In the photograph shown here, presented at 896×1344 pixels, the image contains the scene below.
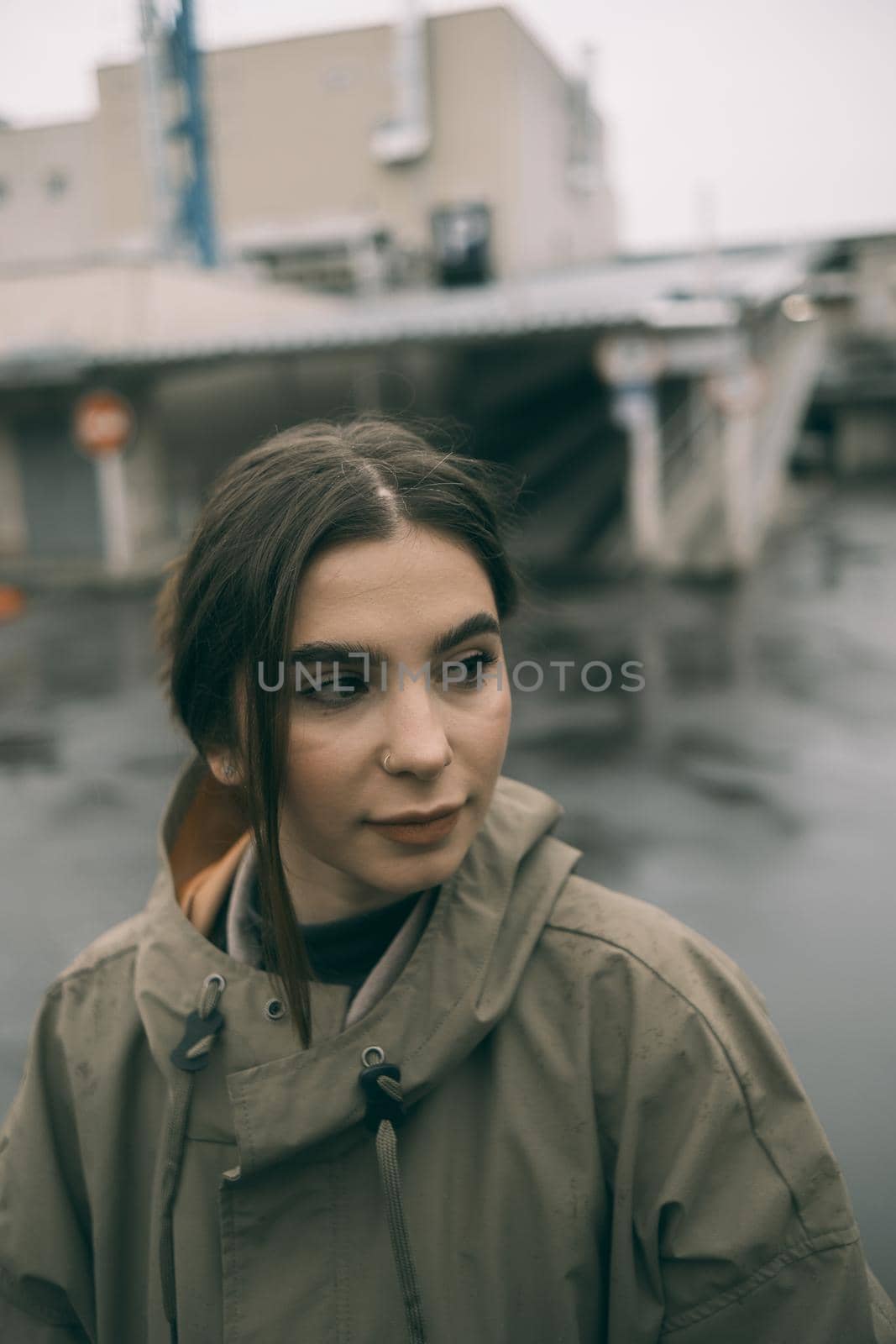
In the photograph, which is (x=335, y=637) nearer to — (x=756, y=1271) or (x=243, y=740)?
(x=243, y=740)

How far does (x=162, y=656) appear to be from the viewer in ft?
5.59

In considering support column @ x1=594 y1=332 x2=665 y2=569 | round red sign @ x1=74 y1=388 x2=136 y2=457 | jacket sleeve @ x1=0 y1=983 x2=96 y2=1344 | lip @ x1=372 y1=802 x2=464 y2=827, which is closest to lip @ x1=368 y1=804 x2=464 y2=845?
lip @ x1=372 y1=802 x2=464 y2=827

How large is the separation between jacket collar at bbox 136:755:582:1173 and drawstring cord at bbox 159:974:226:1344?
0.5 inches

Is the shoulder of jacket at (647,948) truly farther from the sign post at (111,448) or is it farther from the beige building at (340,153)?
the beige building at (340,153)

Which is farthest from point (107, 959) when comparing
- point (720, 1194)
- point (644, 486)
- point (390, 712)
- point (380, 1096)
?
point (644, 486)

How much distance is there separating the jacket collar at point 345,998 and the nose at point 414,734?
21 centimetres

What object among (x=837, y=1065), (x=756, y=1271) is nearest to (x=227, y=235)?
(x=837, y=1065)

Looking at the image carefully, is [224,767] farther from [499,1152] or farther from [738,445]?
[738,445]

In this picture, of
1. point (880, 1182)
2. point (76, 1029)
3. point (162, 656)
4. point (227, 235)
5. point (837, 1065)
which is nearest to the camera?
point (76, 1029)

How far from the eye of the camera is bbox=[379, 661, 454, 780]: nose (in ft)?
4.08

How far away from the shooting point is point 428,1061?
49.8 inches

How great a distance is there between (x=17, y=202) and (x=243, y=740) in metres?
39.4

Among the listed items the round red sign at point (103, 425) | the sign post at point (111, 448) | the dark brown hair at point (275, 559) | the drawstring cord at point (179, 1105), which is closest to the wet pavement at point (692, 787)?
the dark brown hair at point (275, 559)

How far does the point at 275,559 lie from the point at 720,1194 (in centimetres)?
88
